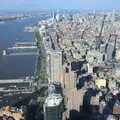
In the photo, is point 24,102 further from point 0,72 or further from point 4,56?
point 4,56

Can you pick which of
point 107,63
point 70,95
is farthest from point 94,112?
point 107,63

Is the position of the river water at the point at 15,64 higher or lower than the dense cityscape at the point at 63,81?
lower

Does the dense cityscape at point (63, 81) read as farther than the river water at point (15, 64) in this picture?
No

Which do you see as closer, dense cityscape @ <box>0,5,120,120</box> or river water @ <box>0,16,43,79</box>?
dense cityscape @ <box>0,5,120,120</box>

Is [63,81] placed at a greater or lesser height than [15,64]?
greater

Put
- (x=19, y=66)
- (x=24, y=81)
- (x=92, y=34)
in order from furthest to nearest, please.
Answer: (x=92, y=34) → (x=19, y=66) → (x=24, y=81)

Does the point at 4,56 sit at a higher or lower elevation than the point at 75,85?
lower

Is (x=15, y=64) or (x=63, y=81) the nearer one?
(x=63, y=81)

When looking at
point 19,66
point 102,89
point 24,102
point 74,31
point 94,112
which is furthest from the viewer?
point 74,31

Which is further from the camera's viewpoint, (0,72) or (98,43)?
(98,43)

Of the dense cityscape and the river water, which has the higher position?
the dense cityscape
